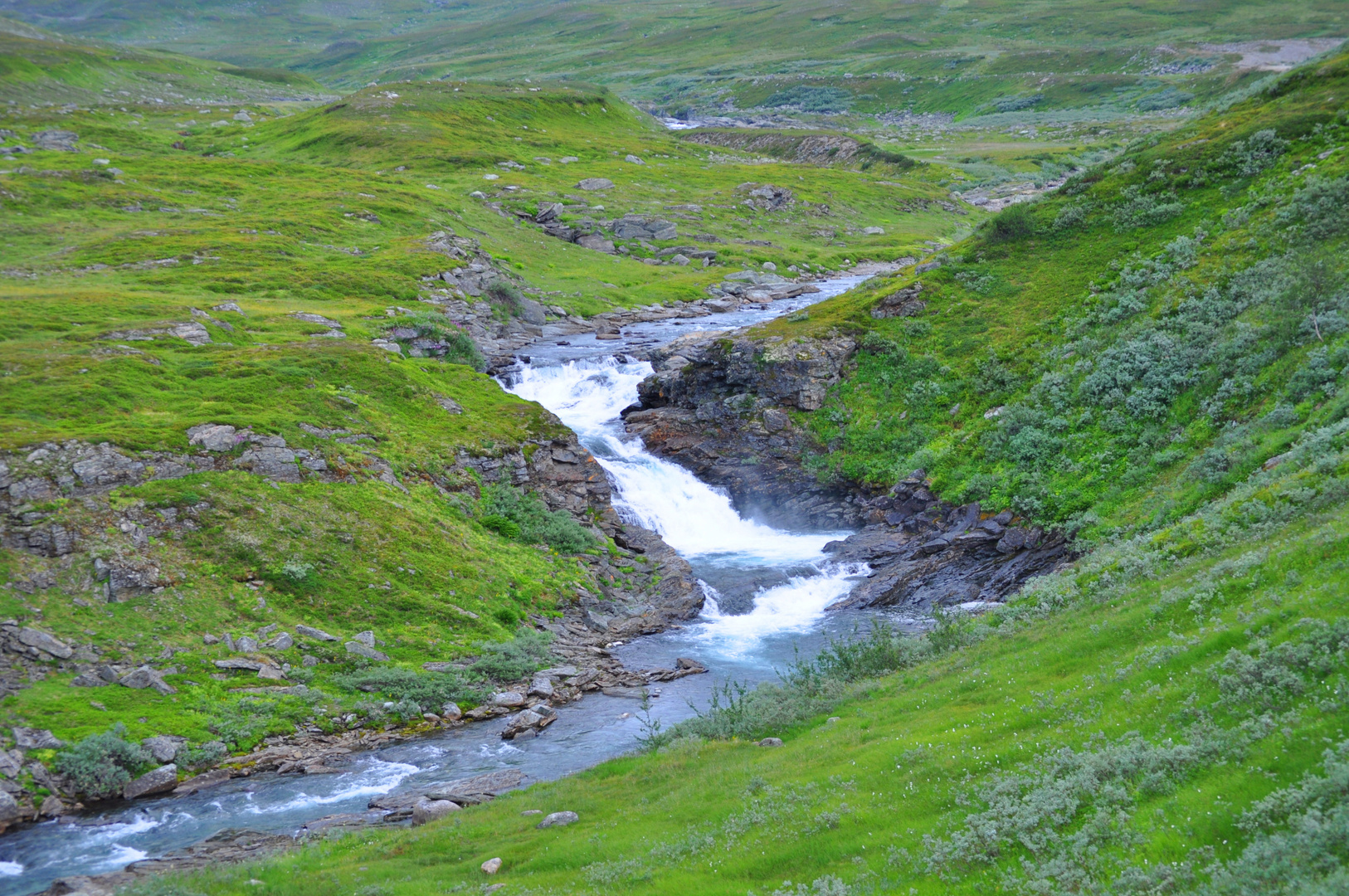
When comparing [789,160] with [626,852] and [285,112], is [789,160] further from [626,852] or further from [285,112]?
[626,852]

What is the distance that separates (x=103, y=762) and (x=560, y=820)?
42.5 ft

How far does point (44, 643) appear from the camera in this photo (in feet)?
81.1

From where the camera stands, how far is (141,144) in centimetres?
12850

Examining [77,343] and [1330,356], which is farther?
[77,343]

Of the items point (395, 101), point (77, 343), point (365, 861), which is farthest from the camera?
point (395, 101)

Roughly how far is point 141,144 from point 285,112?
6491cm

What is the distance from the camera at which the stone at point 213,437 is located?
34.0 metres

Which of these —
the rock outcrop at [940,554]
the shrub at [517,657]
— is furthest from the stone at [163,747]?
the rock outcrop at [940,554]

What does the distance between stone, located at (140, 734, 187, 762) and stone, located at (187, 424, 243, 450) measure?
1359cm

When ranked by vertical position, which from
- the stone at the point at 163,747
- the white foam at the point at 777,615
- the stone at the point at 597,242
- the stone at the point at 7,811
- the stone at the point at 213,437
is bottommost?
the white foam at the point at 777,615

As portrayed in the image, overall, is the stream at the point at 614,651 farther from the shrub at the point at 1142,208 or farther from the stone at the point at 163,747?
the shrub at the point at 1142,208

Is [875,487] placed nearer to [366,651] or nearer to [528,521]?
[528,521]

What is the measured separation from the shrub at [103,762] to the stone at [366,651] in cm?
698

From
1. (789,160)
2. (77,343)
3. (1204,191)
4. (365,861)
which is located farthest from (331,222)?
(789,160)
